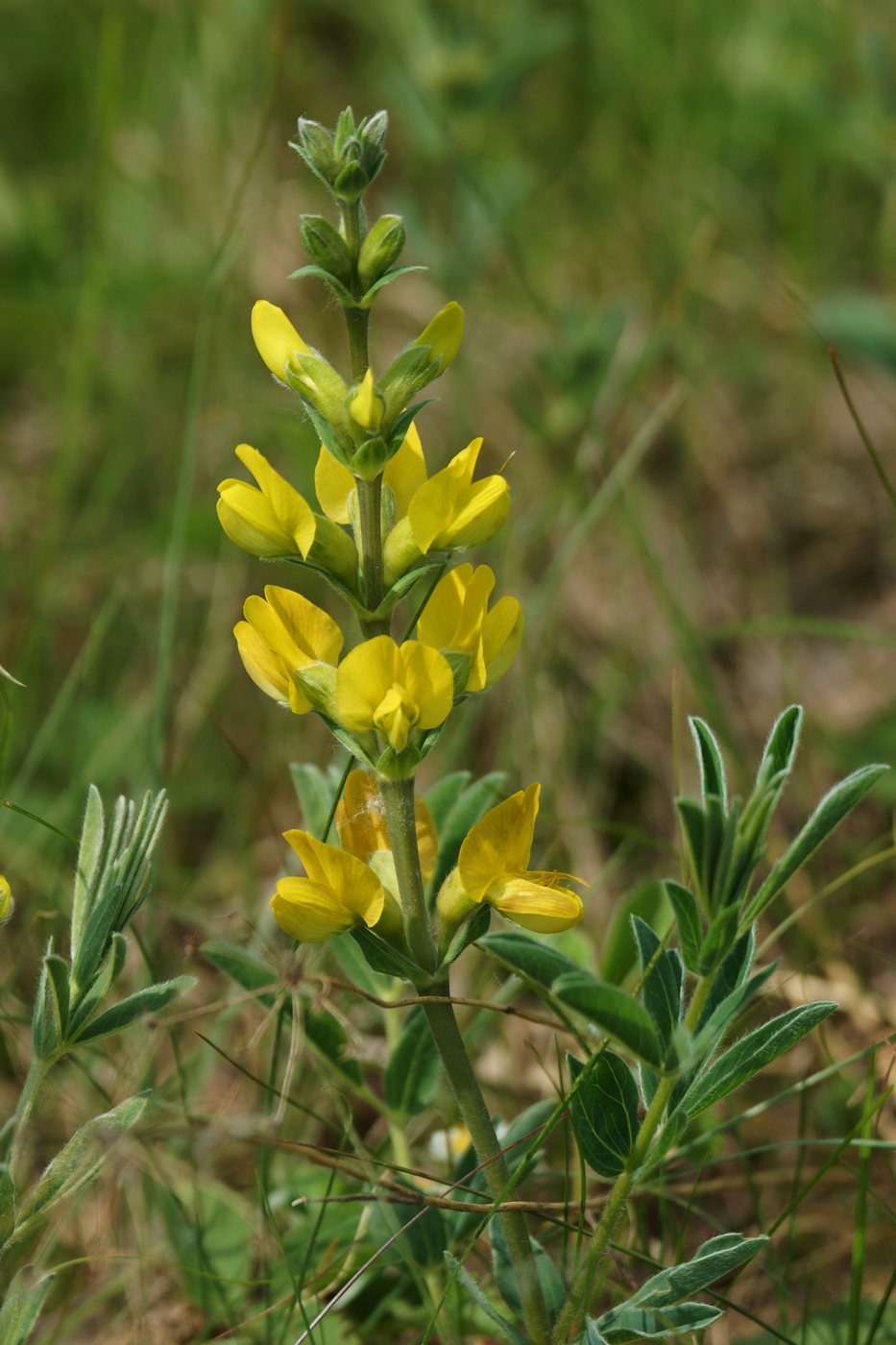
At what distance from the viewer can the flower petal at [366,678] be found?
3.78 ft

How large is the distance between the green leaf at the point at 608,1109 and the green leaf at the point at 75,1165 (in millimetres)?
437

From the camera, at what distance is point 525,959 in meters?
1.15

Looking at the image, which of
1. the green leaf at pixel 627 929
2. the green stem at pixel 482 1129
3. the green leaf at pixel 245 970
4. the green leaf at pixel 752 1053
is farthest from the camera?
the green leaf at pixel 627 929

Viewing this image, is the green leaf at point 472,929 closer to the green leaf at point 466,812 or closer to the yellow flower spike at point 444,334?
the green leaf at point 466,812

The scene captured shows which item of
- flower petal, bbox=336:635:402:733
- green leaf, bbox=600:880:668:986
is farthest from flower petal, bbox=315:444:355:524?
green leaf, bbox=600:880:668:986

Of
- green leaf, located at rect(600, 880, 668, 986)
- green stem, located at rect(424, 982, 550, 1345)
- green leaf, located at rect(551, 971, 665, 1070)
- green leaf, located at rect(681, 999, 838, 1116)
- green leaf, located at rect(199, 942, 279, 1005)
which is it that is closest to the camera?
green leaf, located at rect(551, 971, 665, 1070)

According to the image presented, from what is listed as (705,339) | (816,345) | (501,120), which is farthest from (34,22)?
(816,345)

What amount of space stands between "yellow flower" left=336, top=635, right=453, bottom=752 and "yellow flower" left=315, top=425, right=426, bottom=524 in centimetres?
23

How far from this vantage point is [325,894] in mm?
1191

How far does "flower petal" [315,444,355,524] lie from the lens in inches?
52.4

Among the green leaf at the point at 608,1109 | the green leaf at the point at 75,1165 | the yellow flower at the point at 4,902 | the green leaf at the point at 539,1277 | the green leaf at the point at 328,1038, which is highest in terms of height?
the yellow flower at the point at 4,902

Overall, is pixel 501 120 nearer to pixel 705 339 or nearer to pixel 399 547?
pixel 705 339

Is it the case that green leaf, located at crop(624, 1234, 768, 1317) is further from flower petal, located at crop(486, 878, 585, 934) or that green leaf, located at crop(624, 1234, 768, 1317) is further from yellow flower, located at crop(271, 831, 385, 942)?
yellow flower, located at crop(271, 831, 385, 942)

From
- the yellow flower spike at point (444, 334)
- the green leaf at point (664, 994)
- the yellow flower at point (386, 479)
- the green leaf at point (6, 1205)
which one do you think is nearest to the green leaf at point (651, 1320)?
the green leaf at point (664, 994)
